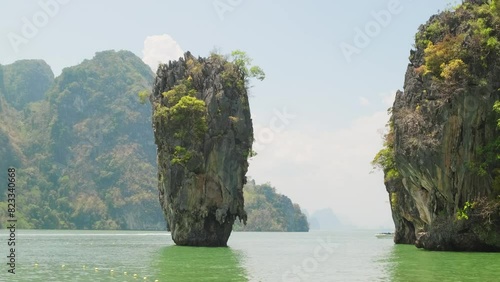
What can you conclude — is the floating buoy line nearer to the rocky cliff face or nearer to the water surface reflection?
the water surface reflection

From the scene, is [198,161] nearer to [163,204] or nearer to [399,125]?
[163,204]

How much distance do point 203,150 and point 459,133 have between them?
74.7 ft

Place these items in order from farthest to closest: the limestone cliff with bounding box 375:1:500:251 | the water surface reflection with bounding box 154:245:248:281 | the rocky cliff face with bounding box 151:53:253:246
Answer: the rocky cliff face with bounding box 151:53:253:246 < the limestone cliff with bounding box 375:1:500:251 < the water surface reflection with bounding box 154:245:248:281

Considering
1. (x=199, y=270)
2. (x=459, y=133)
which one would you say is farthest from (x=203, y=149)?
(x=199, y=270)

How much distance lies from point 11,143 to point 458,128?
591 ft

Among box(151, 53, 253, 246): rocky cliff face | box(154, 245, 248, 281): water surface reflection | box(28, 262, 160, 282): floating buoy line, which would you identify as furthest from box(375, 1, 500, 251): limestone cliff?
box(28, 262, 160, 282): floating buoy line

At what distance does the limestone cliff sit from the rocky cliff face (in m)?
16.2

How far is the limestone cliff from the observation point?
131ft

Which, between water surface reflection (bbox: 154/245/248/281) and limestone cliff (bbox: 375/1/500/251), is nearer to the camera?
water surface reflection (bbox: 154/245/248/281)

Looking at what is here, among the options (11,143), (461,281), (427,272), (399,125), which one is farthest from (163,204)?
(11,143)

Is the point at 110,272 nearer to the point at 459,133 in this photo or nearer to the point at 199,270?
the point at 199,270

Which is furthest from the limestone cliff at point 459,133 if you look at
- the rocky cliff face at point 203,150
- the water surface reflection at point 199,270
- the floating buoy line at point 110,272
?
the floating buoy line at point 110,272

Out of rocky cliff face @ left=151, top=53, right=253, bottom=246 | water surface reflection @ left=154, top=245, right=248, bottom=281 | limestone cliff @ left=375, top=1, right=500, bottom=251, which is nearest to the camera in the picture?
water surface reflection @ left=154, top=245, right=248, bottom=281

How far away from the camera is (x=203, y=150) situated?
177 ft
